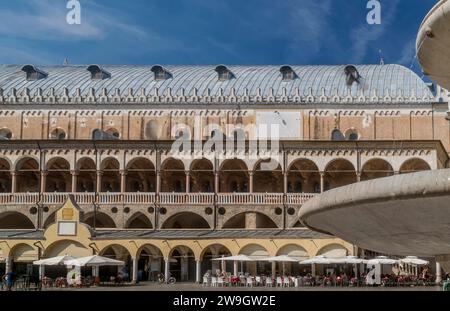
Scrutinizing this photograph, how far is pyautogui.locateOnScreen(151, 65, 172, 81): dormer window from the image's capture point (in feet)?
196

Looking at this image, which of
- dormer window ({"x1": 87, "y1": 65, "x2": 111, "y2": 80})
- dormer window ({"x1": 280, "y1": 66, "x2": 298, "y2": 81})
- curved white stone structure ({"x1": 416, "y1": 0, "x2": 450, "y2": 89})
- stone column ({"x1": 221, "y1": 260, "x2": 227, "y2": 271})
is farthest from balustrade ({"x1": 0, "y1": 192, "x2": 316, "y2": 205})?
curved white stone structure ({"x1": 416, "y1": 0, "x2": 450, "y2": 89})

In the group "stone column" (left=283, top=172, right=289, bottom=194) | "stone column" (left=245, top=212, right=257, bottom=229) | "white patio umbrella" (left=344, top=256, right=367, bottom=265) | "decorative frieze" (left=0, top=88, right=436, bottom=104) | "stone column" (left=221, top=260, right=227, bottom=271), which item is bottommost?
"stone column" (left=221, top=260, right=227, bottom=271)

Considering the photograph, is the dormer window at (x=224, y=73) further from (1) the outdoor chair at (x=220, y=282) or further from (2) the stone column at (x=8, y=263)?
(1) the outdoor chair at (x=220, y=282)

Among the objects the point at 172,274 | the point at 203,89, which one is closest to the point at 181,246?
the point at 172,274

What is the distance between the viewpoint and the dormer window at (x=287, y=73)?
2323 inches

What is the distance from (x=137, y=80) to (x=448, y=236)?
1969 inches

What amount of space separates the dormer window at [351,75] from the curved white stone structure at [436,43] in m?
45.1

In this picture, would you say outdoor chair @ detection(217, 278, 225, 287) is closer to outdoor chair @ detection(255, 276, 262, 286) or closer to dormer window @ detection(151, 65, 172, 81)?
outdoor chair @ detection(255, 276, 262, 286)

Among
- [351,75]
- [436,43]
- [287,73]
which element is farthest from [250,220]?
[436,43]

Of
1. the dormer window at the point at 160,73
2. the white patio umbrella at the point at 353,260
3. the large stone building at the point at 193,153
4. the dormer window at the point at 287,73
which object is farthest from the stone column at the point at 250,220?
the dormer window at the point at 160,73

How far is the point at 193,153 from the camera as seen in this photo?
51.0 m

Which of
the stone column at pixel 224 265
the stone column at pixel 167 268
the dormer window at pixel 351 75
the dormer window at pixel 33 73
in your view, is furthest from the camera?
the dormer window at pixel 33 73

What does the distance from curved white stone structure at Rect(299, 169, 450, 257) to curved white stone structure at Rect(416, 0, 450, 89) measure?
201cm

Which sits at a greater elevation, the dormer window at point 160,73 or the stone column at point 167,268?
the dormer window at point 160,73
